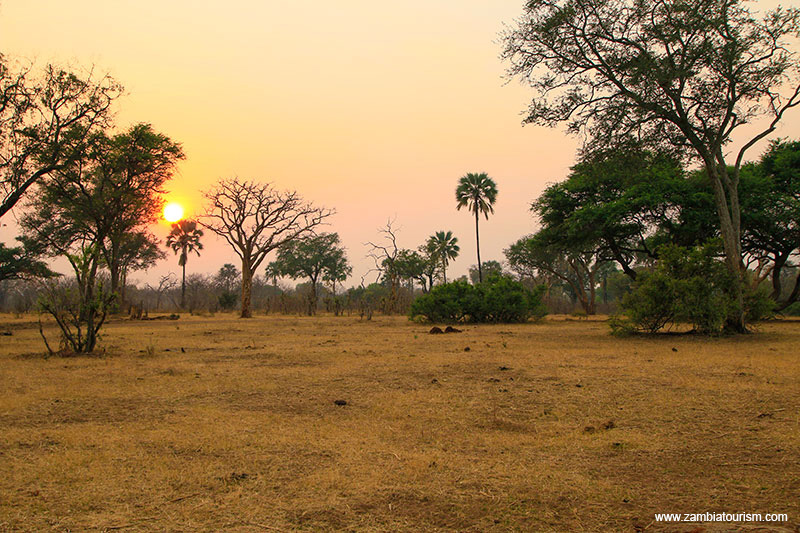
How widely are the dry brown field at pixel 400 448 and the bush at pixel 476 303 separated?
→ 14.8 meters

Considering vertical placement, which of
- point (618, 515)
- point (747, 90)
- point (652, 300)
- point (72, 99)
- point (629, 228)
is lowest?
point (618, 515)

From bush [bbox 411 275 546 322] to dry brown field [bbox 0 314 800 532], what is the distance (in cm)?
1478

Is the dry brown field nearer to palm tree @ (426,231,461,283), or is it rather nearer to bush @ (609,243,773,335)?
bush @ (609,243,773,335)

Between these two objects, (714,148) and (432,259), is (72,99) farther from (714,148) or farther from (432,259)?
(432,259)

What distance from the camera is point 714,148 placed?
1283 centimetres

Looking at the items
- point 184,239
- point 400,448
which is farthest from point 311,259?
point 400,448

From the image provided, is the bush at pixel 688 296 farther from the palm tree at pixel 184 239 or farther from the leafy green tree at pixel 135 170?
the palm tree at pixel 184 239

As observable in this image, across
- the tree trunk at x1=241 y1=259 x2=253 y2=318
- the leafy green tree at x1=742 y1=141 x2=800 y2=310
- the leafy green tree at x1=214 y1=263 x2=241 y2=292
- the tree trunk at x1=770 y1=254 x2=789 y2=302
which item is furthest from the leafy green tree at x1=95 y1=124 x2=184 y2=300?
the leafy green tree at x1=214 y1=263 x2=241 y2=292

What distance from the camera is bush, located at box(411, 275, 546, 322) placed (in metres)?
22.1

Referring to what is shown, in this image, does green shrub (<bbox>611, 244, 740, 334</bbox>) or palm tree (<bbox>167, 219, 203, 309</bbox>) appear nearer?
green shrub (<bbox>611, 244, 740, 334</bbox>)

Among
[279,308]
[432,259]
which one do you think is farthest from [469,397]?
[432,259]

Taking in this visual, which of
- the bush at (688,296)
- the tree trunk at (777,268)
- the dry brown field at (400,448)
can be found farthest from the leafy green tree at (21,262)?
the tree trunk at (777,268)

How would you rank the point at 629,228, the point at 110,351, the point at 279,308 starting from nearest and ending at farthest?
the point at 110,351, the point at 629,228, the point at 279,308

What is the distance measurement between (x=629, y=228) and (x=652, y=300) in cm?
1059
